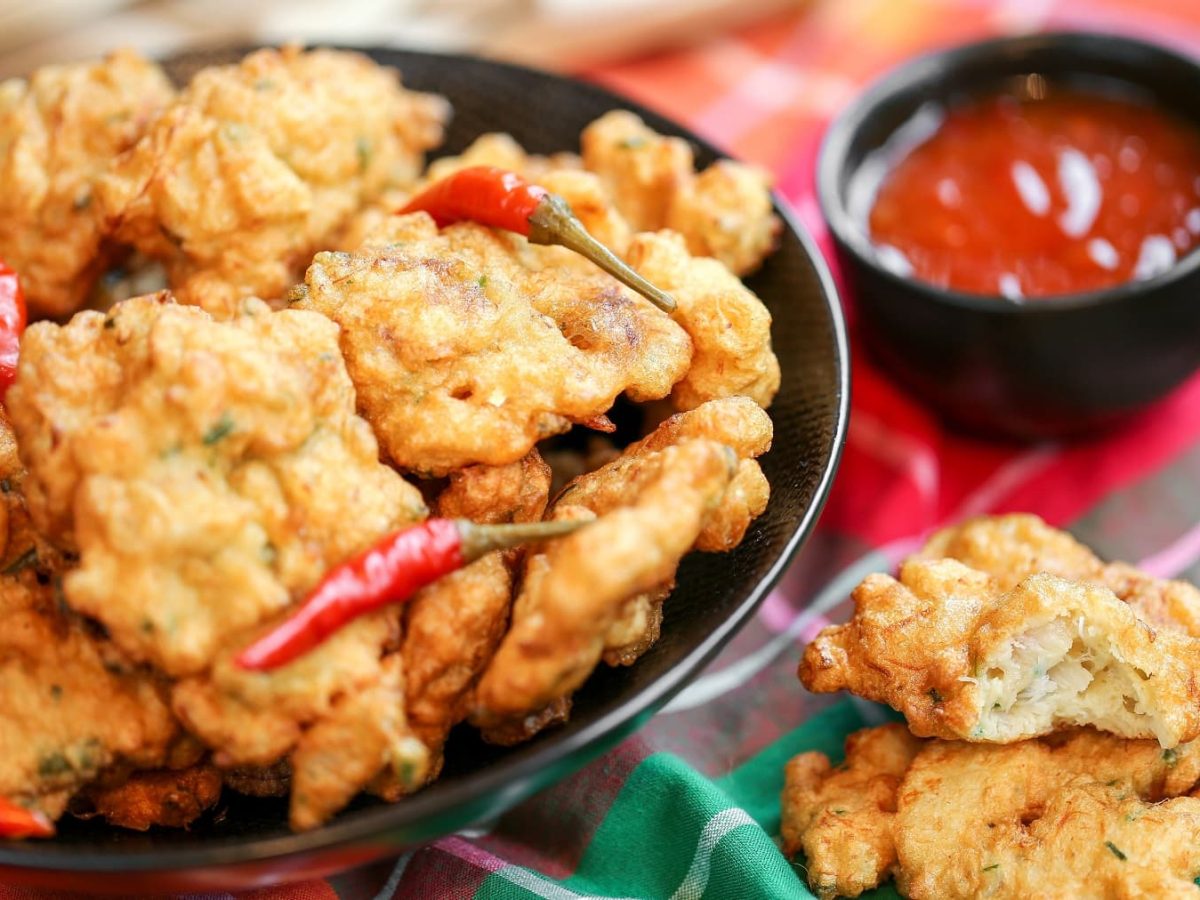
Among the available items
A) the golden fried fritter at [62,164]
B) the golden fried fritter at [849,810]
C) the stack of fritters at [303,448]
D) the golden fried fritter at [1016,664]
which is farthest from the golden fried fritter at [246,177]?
the golden fried fritter at [849,810]

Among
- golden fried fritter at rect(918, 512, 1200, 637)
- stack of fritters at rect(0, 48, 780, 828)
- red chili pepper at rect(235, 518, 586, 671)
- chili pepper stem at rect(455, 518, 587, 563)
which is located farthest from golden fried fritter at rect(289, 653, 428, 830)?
golden fried fritter at rect(918, 512, 1200, 637)

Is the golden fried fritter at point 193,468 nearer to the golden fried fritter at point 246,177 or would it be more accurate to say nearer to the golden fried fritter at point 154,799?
the golden fried fritter at point 154,799

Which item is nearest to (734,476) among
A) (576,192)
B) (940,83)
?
(576,192)

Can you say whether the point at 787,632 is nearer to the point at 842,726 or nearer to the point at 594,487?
the point at 842,726

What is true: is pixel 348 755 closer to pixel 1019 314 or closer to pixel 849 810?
pixel 849 810

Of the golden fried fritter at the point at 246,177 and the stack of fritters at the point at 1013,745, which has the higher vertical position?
the golden fried fritter at the point at 246,177

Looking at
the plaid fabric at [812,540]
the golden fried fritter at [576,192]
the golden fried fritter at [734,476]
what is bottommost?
the plaid fabric at [812,540]
